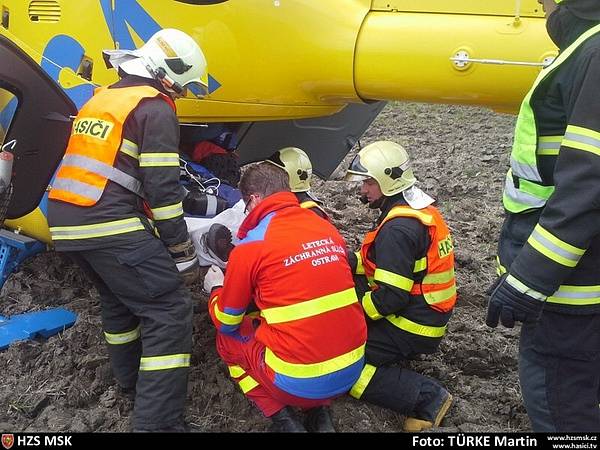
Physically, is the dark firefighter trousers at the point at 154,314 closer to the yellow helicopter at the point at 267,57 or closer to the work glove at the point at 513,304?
the yellow helicopter at the point at 267,57

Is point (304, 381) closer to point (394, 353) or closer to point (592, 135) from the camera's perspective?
point (394, 353)

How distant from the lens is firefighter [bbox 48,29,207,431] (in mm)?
2832

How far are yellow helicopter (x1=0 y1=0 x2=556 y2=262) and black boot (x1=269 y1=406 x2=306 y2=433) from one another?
1.52 meters

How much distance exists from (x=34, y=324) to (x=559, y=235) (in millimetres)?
2783

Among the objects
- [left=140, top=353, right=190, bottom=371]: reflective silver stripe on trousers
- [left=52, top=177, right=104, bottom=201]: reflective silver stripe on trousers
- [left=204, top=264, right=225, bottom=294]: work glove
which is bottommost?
[left=204, top=264, right=225, bottom=294]: work glove

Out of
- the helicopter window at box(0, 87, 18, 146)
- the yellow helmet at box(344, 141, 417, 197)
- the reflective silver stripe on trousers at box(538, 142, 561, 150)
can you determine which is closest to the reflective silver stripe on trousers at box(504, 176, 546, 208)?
the reflective silver stripe on trousers at box(538, 142, 561, 150)

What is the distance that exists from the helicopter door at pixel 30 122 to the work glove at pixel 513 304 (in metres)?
2.25

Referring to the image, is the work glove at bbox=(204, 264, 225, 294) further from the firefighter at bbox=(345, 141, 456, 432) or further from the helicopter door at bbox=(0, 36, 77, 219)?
the helicopter door at bbox=(0, 36, 77, 219)

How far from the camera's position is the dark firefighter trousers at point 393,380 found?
314cm

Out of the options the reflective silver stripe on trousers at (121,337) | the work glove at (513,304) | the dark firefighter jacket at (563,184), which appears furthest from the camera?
the reflective silver stripe on trousers at (121,337)

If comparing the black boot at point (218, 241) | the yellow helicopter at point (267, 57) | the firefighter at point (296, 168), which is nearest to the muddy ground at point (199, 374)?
the black boot at point (218, 241)

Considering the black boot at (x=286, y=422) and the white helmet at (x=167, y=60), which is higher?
the white helmet at (x=167, y=60)

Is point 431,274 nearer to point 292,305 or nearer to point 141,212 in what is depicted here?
point 292,305
